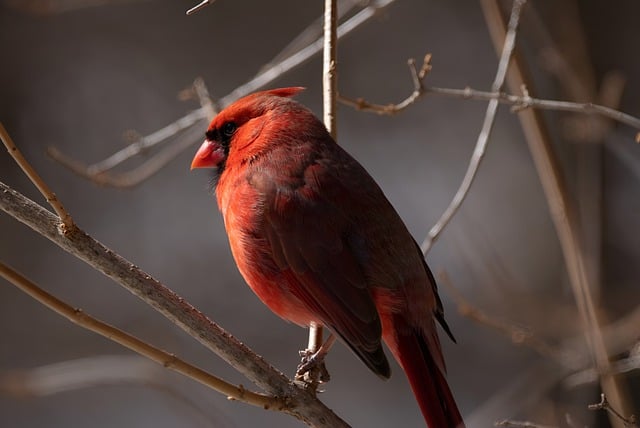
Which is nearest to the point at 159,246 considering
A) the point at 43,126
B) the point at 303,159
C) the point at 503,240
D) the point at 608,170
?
the point at 43,126

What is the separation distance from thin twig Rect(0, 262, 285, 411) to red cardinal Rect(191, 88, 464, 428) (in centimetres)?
60

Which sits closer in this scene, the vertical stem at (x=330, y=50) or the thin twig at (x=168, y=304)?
the thin twig at (x=168, y=304)

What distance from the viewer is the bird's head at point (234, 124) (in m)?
3.11

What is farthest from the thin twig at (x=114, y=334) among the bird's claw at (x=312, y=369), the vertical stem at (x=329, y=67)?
the vertical stem at (x=329, y=67)

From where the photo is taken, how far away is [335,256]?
273cm

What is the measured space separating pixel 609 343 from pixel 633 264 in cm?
116

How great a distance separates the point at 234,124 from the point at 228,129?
0.03m

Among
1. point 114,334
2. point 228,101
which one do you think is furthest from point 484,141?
point 114,334

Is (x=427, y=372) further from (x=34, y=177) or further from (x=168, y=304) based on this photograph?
(x=34, y=177)

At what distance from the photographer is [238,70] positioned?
18.9 ft

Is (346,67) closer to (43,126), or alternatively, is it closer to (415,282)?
(43,126)

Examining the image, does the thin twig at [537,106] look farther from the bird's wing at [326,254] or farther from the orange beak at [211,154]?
the orange beak at [211,154]

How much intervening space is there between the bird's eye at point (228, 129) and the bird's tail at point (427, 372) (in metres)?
0.86

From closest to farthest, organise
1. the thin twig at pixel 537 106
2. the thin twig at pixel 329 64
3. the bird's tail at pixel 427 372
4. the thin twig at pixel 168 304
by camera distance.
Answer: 1. the thin twig at pixel 168 304
2. the thin twig at pixel 537 106
3. the bird's tail at pixel 427 372
4. the thin twig at pixel 329 64
